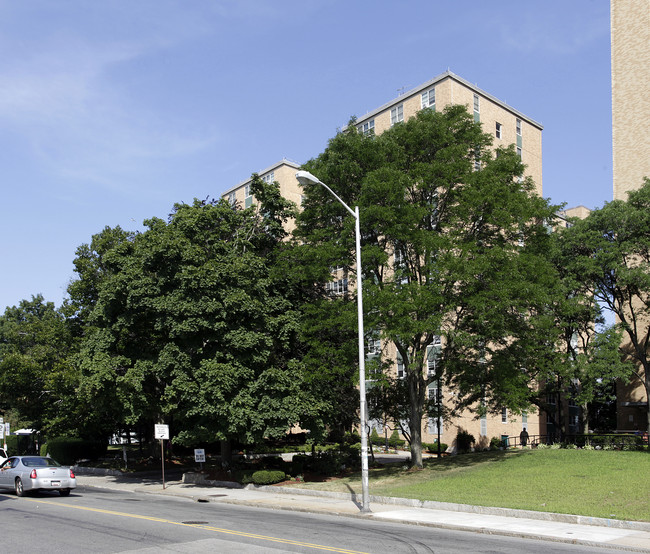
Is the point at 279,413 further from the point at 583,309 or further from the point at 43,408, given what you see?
the point at 43,408

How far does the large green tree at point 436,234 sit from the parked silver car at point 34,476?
12.5 metres

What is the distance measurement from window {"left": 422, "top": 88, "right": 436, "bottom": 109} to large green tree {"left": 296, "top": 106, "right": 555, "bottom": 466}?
2383 centimetres

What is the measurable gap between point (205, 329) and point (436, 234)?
10680 mm

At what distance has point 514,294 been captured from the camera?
24172 millimetres

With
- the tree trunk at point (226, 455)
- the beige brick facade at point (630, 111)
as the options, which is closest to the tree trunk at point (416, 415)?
the tree trunk at point (226, 455)

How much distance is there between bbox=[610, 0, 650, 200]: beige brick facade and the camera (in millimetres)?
45781

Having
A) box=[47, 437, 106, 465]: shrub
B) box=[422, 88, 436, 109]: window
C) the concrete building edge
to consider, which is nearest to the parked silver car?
the concrete building edge

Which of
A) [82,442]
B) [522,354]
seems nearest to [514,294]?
[522,354]

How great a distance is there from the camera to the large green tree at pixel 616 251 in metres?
33.7

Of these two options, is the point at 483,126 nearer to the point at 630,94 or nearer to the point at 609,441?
the point at 630,94

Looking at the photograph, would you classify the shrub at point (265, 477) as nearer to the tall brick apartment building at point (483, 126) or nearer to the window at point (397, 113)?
the tall brick apartment building at point (483, 126)

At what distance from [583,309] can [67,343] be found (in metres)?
32.2

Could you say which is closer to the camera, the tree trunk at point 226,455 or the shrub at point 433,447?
the tree trunk at point 226,455

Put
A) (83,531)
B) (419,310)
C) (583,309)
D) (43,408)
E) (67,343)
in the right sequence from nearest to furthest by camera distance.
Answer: (83,531) < (419,310) < (583,309) < (67,343) < (43,408)
